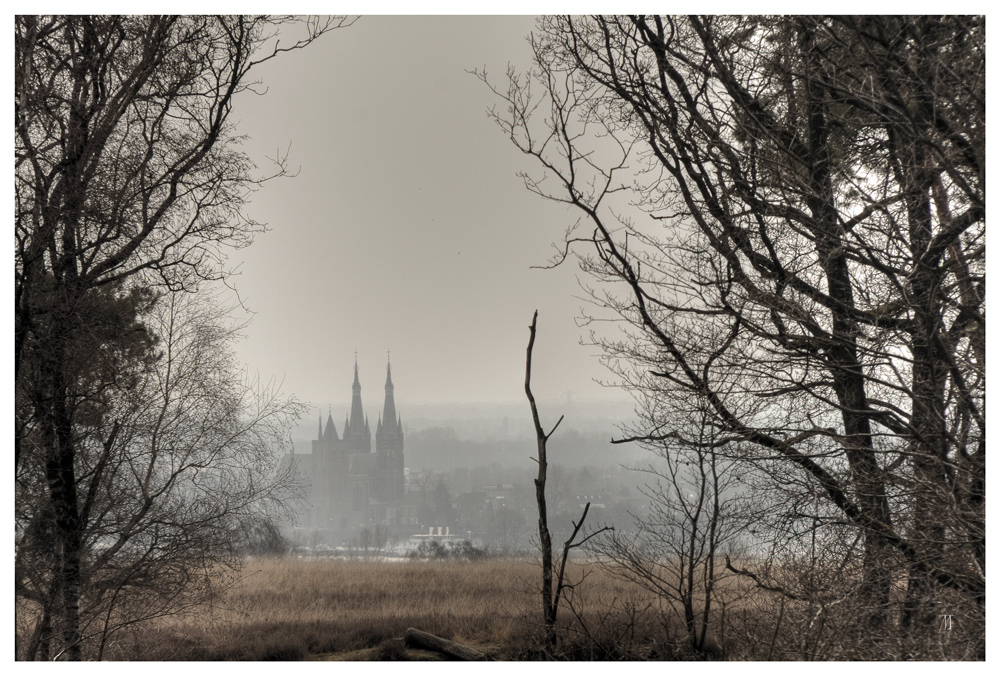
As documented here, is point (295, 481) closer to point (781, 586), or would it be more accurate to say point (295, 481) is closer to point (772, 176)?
point (781, 586)

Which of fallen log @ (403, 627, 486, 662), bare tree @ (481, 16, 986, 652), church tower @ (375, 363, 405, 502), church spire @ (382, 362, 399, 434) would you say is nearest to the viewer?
bare tree @ (481, 16, 986, 652)

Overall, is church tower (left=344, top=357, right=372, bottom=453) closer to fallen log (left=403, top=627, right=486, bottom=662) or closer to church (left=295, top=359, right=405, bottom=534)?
church (left=295, top=359, right=405, bottom=534)

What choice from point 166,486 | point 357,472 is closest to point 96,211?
point 166,486

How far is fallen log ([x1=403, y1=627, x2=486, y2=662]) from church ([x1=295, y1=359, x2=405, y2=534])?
2136 millimetres

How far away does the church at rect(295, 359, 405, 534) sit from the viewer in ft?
21.6

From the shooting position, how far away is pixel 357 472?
721cm

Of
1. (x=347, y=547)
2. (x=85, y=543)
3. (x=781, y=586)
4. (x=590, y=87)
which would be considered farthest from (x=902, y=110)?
(x=347, y=547)

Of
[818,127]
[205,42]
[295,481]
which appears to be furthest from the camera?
[295,481]

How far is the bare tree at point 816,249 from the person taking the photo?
126 inches

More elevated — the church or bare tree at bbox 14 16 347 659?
bare tree at bbox 14 16 347 659

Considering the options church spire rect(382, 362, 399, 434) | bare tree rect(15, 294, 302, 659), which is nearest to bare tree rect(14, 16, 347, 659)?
bare tree rect(15, 294, 302, 659)

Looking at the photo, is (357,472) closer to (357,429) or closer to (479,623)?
(357,429)

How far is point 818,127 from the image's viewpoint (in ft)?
12.5

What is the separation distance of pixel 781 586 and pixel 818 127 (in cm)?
262
